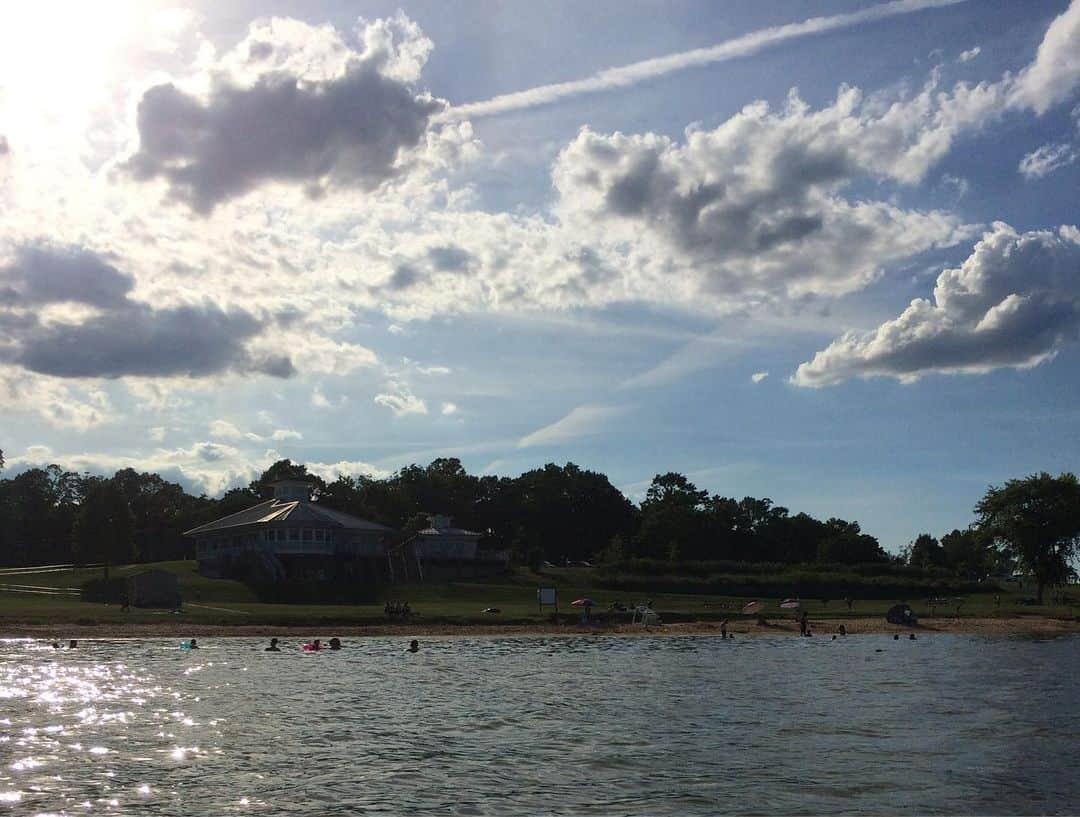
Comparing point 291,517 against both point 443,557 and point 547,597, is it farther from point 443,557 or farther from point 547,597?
point 547,597

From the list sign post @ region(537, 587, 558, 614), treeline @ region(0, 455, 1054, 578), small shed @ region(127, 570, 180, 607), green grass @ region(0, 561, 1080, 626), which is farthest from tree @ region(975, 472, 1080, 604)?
small shed @ region(127, 570, 180, 607)

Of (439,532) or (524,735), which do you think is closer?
(524,735)

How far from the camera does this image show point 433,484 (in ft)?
545

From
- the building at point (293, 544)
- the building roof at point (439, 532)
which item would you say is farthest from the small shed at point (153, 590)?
the building roof at point (439, 532)

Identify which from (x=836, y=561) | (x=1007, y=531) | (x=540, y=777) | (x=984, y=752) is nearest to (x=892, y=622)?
(x=1007, y=531)

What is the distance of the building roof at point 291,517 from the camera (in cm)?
10325

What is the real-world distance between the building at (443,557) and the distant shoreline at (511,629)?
114 feet

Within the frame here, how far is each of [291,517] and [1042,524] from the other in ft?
253

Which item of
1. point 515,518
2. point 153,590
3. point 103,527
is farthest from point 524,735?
point 515,518

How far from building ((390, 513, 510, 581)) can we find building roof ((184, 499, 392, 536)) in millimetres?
3911

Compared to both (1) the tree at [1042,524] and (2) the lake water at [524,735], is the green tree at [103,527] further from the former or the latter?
(1) the tree at [1042,524]

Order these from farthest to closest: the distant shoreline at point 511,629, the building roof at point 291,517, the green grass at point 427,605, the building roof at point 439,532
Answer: the building roof at point 439,532 < the building roof at point 291,517 < the green grass at point 427,605 < the distant shoreline at point 511,629

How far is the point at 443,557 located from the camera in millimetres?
116062

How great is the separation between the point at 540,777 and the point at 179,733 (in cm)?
1135
